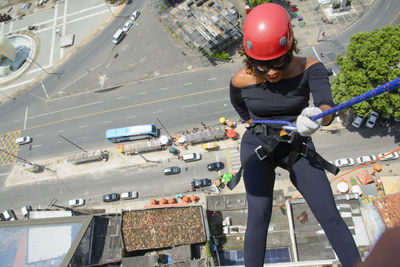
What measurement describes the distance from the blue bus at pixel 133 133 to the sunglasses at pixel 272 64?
30.8m

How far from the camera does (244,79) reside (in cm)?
952

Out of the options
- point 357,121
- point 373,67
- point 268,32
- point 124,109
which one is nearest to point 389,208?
point 357,121

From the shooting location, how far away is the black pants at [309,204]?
8195 mm

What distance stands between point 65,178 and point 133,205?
12.0 metres

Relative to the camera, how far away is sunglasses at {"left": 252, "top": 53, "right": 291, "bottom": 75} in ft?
26.4

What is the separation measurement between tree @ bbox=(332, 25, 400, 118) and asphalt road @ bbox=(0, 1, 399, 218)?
7250mm

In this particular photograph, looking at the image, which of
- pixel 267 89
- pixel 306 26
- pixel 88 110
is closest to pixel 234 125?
pixel 306 26

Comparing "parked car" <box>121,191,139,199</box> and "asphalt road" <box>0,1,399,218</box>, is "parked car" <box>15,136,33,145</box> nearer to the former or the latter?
"asphalt road" <box>0,1,399,218</box>

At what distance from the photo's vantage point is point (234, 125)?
1481 inches

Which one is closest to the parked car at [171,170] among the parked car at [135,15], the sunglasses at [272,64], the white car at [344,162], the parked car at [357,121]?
the white car at [344,162]

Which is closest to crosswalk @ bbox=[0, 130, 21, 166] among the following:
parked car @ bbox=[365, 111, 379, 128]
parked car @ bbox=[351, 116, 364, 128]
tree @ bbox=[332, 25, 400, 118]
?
tree @ bbox=[332, 25, 400, 118]

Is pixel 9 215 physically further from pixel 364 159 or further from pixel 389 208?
pixel 364 159

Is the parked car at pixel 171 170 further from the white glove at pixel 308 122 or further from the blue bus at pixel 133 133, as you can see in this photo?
the white glove at pixel 308 122

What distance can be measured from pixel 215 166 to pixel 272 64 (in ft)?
92.3
